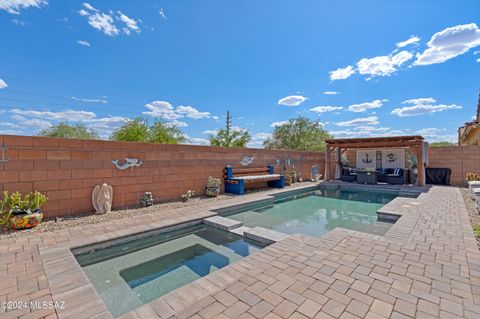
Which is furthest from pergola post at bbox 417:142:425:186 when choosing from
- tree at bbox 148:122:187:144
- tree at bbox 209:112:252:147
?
tree at bbox 209:112:252:147

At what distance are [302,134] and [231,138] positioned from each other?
7.32 meters

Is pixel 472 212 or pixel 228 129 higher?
pixel 228 129

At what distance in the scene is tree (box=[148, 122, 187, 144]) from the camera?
13.0 meters

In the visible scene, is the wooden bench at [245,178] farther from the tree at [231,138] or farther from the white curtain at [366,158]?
the tree at [231,138]

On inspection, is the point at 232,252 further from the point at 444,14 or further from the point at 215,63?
the point at 215,63

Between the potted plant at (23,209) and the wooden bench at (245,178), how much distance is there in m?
5.22

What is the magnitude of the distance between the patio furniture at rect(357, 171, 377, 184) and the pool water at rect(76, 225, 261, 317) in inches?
387

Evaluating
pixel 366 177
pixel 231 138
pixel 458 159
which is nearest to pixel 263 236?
pixel 366 177

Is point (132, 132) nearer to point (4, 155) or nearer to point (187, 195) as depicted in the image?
point (187, 195)

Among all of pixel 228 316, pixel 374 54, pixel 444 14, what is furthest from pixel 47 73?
pixel 444 14

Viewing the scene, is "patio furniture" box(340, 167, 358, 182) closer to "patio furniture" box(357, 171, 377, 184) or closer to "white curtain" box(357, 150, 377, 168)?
"patio furniture" box(357, 171, 377, 184)

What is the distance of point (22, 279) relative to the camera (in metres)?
2.45

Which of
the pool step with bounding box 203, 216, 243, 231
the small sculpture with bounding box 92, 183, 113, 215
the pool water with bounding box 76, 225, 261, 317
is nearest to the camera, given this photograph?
the pool water with bounding box 76, 225, 261, 317

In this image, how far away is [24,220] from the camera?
4.04 meters
